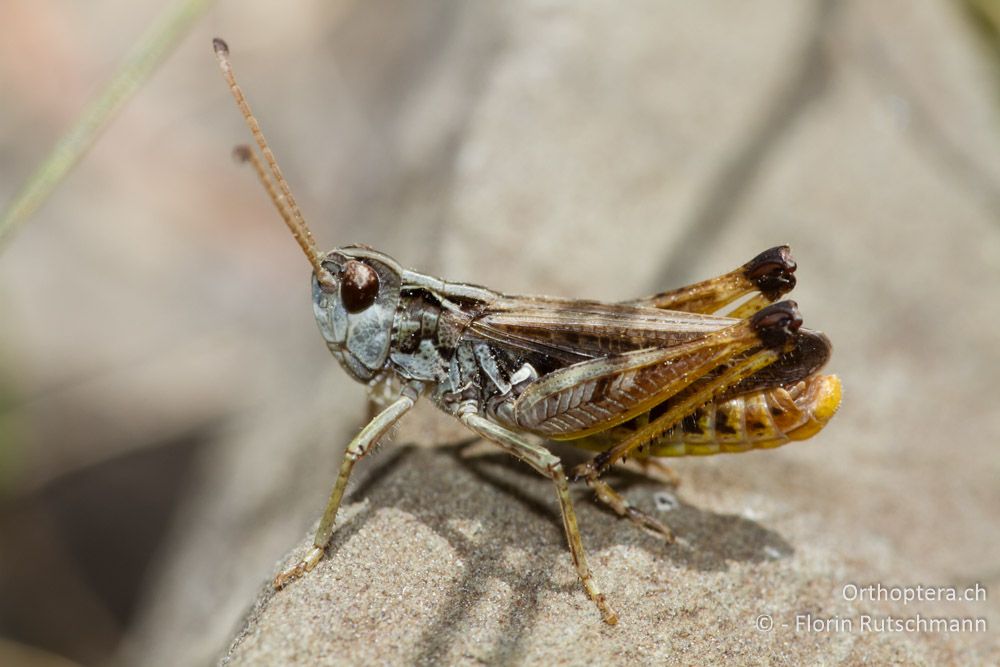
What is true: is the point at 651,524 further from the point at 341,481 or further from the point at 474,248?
the point at 474,248

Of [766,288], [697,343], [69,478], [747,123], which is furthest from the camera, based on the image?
[69,478]

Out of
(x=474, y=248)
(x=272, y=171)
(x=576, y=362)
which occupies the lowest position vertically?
(x=576, y=362)

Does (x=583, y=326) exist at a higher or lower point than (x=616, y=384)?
higher

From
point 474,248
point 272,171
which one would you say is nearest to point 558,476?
point 272,171

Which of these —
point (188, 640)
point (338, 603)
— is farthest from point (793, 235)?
point (188, 640)

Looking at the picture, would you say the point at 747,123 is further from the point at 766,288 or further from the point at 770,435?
the point at 770,435

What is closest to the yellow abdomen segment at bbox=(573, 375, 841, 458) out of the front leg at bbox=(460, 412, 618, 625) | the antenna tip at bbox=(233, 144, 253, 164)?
the front leg at bbox=(460, 412, 618, 625)

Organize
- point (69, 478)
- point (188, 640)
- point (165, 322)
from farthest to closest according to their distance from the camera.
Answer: point (165, 322) → point (69, 478) → point (188, 640)

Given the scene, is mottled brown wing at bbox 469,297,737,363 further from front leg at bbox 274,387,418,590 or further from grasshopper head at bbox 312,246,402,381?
front leg at bbox 274,387,418,590
